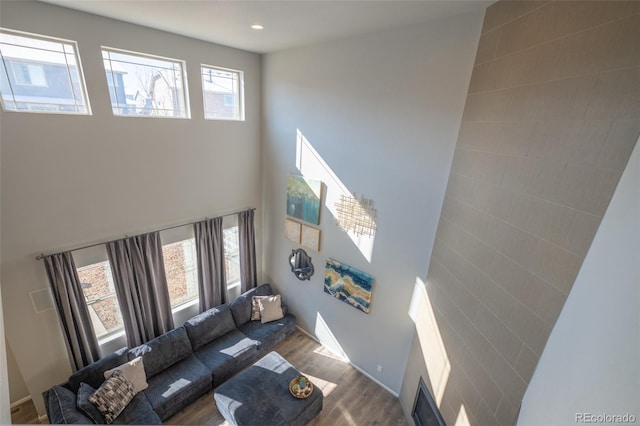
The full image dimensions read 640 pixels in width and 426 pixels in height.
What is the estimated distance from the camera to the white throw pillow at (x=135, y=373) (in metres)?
3.99

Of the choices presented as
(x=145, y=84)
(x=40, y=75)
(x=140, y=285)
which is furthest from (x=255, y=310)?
(x=40, y=75)

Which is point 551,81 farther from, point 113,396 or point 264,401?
point 113,396

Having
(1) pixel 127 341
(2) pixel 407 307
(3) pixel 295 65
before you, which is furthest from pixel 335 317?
(3) pixel 295 65

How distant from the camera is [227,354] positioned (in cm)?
484

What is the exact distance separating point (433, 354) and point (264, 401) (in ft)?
7.97

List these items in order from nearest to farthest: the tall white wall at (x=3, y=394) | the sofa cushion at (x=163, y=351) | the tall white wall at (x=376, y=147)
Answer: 1. the tall white wall at (x=3, y=394)
2. the tall white wall at (x=376, y=147)
3. the sofa cushion at (x=163, y=351)

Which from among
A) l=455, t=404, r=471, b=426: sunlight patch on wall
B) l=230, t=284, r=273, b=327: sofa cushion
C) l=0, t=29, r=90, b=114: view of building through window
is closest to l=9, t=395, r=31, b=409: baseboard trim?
l=230, t=284, r=273, b=327: sofa cushion

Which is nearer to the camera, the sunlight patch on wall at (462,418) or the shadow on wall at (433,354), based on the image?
the sunlight patch on wall at (462,418)

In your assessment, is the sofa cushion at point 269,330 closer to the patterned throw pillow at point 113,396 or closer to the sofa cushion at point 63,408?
the patterned throw pillow at point 113,396

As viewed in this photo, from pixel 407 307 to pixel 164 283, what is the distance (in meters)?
4.02

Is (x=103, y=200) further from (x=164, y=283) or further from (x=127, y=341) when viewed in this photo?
(x=127, y=341)

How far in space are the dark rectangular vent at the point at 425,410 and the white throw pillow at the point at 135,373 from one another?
3931mm

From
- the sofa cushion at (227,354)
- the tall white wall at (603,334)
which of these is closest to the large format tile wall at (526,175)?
the tall white wall at (603,334)

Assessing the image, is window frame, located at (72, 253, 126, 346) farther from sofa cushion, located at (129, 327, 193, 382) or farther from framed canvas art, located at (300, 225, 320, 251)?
framed canvas art, located at (300, 225, 320, 251)
